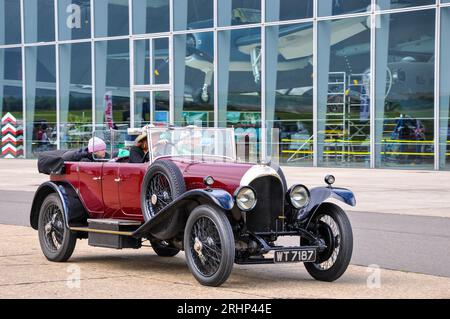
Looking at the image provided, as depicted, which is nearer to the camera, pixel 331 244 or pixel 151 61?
pixel 331 244

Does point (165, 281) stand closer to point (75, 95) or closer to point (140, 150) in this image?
point (140, 150)

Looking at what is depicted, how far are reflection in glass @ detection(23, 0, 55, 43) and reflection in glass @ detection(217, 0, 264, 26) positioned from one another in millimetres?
8136

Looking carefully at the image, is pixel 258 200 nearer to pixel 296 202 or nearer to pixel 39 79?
pixel 296 202

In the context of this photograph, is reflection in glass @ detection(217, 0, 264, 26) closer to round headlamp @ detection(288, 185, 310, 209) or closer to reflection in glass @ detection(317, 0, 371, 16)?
reflection in glass @ detection(317, 0, 371, 16)

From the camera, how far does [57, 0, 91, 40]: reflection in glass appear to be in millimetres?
34406

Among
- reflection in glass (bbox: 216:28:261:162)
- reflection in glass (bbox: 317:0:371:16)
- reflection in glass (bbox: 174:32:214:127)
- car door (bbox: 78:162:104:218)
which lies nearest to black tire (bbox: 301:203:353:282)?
car door (bbox: 78:162:104:218)

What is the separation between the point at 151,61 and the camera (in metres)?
32.6

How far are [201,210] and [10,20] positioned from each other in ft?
101

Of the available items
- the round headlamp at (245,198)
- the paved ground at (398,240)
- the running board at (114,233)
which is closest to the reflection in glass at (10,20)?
the paved ground at (398,240)

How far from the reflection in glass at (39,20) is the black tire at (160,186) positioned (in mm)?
28040

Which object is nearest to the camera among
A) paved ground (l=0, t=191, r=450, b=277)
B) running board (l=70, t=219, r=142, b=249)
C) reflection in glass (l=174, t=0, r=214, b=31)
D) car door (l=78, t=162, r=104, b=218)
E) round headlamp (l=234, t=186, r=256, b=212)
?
round headlamp (l=234, t=186, r=256, b=212)

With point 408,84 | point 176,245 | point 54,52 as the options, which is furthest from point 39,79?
point 176,245

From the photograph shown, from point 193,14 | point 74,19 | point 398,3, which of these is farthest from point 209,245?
point 74,19

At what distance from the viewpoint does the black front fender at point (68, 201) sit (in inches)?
373
